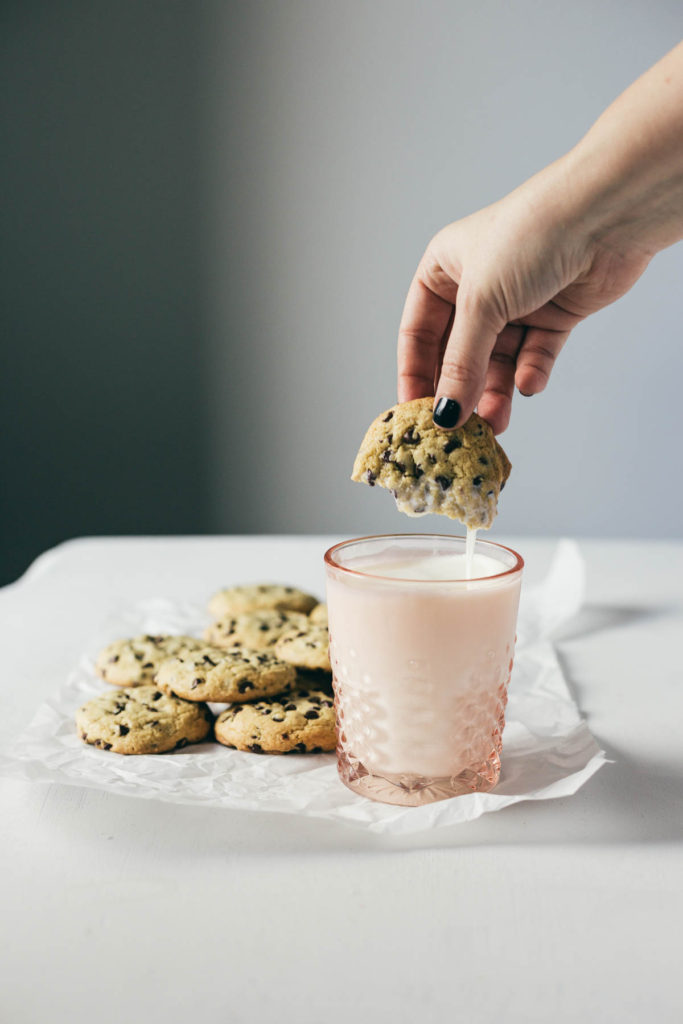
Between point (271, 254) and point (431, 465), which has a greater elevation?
point (271, 254)

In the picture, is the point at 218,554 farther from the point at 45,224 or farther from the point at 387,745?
the point at 45,224

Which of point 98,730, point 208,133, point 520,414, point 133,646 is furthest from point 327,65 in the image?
point 98,730

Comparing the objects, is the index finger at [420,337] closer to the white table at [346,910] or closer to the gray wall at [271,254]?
the white table at [346,910]

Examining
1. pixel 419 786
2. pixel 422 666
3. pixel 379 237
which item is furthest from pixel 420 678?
pixel 379 237

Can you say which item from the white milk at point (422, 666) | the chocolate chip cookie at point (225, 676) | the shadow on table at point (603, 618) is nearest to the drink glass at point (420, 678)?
the white milk at point (422, 666)

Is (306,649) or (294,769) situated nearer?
(294,769)

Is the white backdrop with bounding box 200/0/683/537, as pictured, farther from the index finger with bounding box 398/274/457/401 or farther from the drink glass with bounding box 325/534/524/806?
the drink glass with bounding box 325/534/524/806

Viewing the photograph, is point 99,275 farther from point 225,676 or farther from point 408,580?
point 408,580
